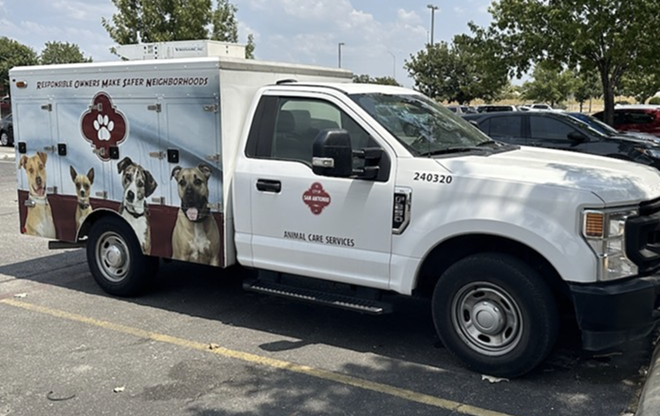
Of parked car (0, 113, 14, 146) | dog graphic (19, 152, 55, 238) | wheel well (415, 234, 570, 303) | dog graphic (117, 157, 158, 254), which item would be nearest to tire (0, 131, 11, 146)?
parked car (0, 113, 14, 146)

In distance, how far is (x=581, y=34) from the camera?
56.4 feet

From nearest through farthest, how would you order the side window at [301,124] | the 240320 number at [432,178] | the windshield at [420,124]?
the 240320 number at [432,178], the windshield at [420,124], the side window at [301,124]

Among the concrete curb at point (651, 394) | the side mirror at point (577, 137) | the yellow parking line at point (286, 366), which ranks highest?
the side mirror at point (577, 137)

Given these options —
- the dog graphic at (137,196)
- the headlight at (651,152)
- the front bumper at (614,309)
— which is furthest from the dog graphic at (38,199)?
the headlight at (651,152)

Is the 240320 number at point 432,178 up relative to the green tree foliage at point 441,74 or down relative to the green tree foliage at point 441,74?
down

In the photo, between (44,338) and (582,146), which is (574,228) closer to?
(44,338)

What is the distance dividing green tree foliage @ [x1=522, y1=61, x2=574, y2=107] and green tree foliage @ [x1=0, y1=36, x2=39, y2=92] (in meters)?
41.5

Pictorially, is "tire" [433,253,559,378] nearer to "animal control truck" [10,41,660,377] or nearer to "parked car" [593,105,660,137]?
"animal control truck" [10,41,660,377]

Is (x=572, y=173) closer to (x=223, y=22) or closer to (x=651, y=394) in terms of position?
(x=651, y=394)

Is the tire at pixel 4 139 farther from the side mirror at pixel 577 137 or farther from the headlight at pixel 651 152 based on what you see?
the headlight at pixel 651 152

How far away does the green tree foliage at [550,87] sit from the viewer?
61000 mm

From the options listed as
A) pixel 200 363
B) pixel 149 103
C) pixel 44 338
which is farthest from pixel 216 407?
pixel 149 103

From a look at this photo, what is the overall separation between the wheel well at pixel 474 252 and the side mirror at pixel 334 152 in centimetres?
88

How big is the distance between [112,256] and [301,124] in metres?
2.45
